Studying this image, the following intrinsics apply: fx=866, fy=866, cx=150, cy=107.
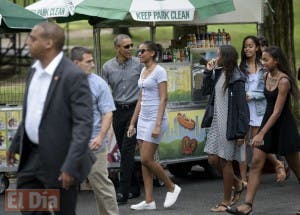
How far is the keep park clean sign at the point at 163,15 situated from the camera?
34.6 feet

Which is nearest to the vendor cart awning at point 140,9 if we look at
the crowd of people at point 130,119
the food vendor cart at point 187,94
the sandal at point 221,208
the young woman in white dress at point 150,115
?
the food vendor cart at point 187,94

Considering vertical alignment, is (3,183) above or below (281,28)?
below

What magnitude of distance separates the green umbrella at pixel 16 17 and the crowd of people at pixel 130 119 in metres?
1.43

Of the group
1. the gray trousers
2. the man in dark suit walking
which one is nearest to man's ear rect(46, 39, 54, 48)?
the man in dark suit walking

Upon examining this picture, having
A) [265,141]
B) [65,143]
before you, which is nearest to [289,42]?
[265,141]

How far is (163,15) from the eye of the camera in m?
10.7

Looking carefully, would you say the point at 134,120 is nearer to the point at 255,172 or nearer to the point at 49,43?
the point at 255,172

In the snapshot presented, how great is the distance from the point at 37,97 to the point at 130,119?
4.10 m

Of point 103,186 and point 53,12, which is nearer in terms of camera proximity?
point 103,186

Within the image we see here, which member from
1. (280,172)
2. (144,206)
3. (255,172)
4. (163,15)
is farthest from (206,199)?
(163,15)

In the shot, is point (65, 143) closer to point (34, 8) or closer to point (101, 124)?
point (101, 124)

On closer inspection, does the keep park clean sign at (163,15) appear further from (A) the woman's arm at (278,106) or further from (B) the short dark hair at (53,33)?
(B) the short dark hair at (53,33)

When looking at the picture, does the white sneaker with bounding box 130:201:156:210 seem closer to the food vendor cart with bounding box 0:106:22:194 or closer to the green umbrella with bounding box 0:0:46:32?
the food vendor cart with bounding box 0:106:22:194

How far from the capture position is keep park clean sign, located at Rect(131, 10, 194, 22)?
10537mm
